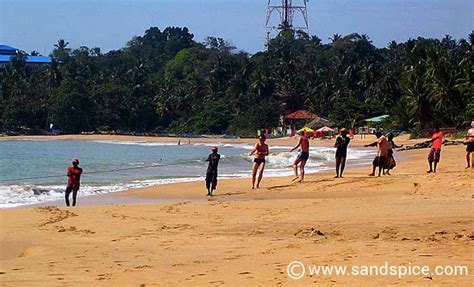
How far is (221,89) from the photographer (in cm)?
8819

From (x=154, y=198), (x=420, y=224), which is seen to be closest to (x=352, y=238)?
(x=420, y=224)

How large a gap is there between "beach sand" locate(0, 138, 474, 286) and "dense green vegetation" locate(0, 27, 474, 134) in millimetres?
49033

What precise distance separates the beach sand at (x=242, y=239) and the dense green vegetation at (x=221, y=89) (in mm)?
49033

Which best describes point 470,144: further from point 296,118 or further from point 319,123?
point 296,118

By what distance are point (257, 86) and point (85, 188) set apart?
6427 cm

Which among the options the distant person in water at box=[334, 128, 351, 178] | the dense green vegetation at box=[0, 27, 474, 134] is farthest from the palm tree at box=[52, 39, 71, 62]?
the distant person in water at box=[334, 128, 351, 178]

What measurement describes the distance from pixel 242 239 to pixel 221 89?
80.2 m

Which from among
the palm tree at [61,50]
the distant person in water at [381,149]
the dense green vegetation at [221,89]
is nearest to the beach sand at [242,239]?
the distant person in water at [381,149]

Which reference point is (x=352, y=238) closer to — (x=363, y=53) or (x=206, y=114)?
(x=206, y=114)

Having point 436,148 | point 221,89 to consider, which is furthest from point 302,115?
point 436,148

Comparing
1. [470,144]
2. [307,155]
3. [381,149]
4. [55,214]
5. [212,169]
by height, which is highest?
[470,144]

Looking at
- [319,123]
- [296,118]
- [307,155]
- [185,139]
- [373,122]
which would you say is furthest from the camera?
[296,118]

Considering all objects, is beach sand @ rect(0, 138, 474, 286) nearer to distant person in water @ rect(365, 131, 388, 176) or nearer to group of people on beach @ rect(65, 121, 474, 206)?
group of people on beach @ rect(65, 121, 474, 206)

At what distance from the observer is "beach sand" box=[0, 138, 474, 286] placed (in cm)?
623
